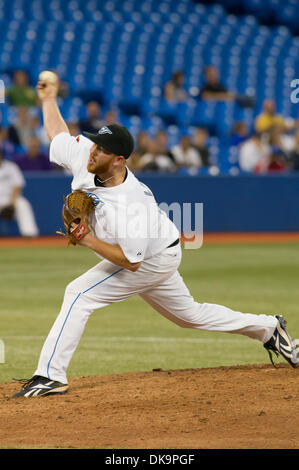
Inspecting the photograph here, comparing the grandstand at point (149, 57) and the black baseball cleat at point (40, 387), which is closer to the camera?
the black baseball cleat at point (40, 387)

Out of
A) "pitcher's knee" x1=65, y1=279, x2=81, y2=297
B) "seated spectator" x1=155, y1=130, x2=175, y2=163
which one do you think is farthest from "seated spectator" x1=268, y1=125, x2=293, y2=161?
"pitcher's knee" x1=65, y1=279, x2=81, y2=297

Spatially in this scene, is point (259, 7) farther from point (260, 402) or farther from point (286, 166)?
point (260, 402)

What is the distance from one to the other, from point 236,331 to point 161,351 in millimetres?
1465

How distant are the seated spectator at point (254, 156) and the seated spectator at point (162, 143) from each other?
66.0 inches

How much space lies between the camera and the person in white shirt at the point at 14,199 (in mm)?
16016

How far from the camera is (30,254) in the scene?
14.8 metres

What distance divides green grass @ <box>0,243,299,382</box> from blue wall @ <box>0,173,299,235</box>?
135 centimetres

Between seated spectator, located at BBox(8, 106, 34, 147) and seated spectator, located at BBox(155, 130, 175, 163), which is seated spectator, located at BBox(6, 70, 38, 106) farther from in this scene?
seated spectator, located at BBox(155, 130, 175, 163)

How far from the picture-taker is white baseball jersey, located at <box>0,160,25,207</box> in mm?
15984

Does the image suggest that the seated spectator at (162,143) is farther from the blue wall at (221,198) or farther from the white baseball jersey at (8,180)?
the white baseball jersey at (8,180)

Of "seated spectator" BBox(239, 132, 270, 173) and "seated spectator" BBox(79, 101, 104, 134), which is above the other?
"seated spectator" BBox(79, 101, 104, 134)

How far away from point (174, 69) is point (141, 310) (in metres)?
12.7

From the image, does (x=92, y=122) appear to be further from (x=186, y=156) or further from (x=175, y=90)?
(x=175, y=90)

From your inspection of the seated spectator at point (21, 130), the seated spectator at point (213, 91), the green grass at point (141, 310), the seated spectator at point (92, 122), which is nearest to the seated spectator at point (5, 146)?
the seated spectator at point (21, 130)
